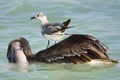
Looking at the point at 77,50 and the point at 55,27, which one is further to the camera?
the point at 55,27

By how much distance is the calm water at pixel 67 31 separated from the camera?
1044cm

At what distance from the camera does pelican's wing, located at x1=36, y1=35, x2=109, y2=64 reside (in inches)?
424

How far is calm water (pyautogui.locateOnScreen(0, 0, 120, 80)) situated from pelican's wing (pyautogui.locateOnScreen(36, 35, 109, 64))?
0.47 feet

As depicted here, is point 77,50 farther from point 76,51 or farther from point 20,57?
point 20,57

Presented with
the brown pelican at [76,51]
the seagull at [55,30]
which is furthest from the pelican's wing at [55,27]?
the brown pelican at [76,51]

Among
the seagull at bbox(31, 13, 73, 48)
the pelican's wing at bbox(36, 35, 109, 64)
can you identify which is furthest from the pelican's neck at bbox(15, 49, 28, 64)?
the seagull at bbox(31, 13, 73, 48)

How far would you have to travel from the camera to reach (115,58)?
11.6 m

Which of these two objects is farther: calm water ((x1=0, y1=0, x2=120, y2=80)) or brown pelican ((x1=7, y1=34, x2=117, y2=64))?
brown pelican ((x1=7, y1=34, x2=117, y2=64))

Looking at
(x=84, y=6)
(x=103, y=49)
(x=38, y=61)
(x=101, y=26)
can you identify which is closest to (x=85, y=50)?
(x=103, y=49)

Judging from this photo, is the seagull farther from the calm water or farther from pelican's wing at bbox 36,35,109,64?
the calm water

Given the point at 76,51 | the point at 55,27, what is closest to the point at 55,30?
the point at 55,27

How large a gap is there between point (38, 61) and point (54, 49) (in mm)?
497

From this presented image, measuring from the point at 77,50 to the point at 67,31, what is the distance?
3.87 meters

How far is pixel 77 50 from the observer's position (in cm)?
1088
